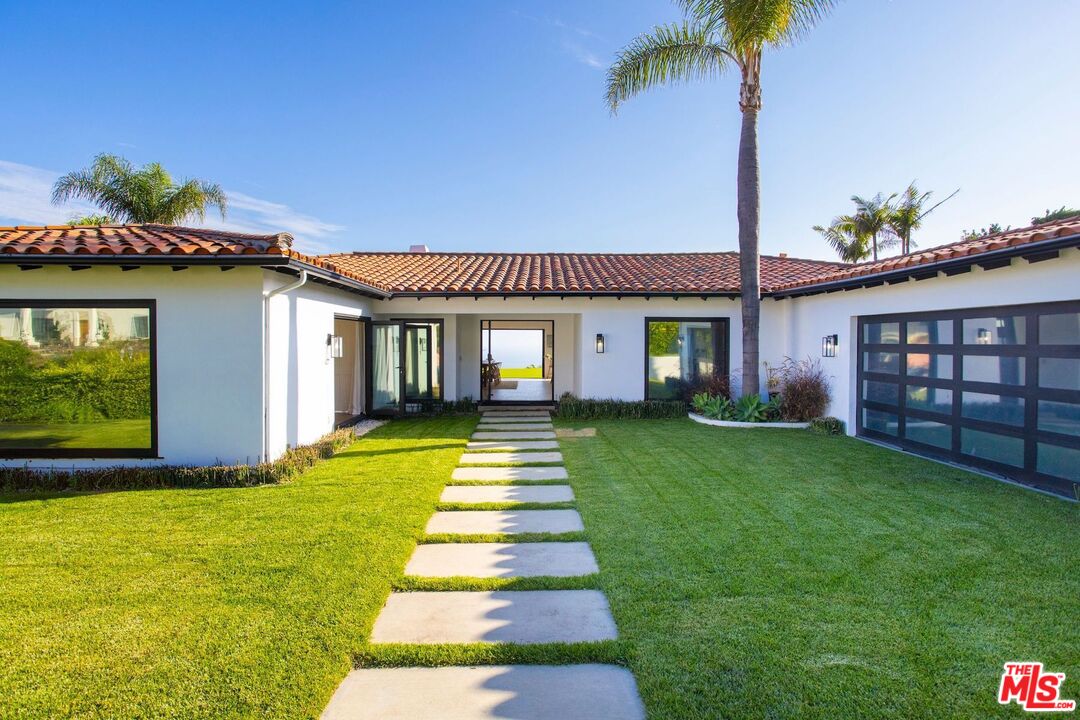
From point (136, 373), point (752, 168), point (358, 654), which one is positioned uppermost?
point (752, 168)

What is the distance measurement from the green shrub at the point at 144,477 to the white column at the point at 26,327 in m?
1.79

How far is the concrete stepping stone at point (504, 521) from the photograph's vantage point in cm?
590

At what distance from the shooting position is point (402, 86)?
50.8 ft

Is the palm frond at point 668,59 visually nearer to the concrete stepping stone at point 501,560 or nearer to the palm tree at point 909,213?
the concrete stepping stone at point 501,560

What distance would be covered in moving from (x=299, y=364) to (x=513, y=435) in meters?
4.44

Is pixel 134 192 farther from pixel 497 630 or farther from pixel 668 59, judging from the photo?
pixel 497 630

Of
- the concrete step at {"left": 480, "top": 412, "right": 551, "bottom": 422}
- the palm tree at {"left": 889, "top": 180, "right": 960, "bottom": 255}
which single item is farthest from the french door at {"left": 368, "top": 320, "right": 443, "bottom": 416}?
the palm tree at {"left": 889, "top": 180, "right": 960, "bottom": 255}

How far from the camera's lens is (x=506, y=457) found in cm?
955

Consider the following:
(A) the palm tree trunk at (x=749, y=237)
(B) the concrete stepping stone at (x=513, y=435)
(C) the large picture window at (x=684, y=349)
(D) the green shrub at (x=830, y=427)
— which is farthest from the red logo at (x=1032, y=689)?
(C) the large picture window at (x=684, y=349)

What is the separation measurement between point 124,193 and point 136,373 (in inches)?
736

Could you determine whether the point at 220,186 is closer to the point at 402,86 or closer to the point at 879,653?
the point at 402,86

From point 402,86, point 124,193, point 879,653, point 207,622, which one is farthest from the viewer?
point 124,193

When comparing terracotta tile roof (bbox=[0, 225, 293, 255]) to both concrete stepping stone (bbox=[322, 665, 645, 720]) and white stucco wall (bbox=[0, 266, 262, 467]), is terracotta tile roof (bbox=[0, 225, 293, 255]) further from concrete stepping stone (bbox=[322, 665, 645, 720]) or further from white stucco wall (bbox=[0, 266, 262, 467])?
concrete stepping stone (bbox=[322, 665, 645, 720])

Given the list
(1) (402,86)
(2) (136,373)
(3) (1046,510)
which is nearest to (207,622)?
(2) (136,373)
